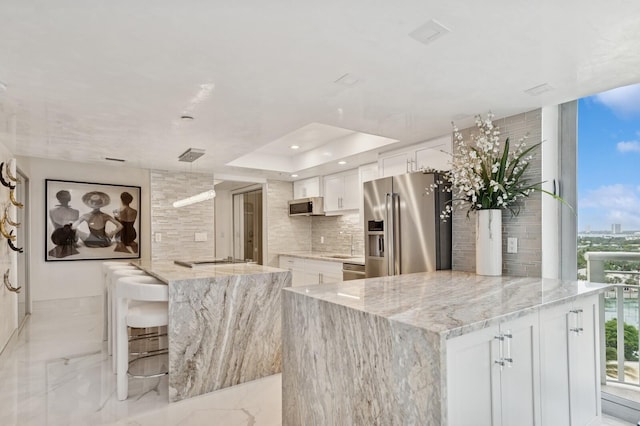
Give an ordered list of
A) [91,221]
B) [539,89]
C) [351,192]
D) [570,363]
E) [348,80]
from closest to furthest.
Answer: [570,363] → [348,80] → [539,89] → [351,192] → [91,221]

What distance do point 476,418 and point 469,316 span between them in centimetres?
40

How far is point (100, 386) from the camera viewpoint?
2852mm

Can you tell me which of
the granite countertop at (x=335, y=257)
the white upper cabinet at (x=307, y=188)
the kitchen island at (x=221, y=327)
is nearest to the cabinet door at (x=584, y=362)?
the kitchen island at (x=221, y=327)

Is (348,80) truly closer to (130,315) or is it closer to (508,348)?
(508,348)

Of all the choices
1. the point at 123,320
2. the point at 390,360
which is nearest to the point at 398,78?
the point at 390,360

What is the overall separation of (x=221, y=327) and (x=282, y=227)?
3.77 meters

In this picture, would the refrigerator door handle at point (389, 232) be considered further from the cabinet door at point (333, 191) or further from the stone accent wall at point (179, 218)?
the stone accent wall at point (179, 218)

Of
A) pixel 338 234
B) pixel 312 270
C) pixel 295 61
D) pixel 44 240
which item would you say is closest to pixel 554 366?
pixel 295 61

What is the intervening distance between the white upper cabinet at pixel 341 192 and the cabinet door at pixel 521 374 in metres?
3.51

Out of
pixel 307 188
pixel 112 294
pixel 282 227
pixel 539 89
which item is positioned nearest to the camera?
pixel 539 89

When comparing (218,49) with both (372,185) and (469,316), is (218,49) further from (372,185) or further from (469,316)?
(372,185)

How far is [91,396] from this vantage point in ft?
8.79

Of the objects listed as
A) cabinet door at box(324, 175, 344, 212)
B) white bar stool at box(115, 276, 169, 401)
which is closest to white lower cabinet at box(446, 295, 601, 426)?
white bar stool at box(115, 276, 169, 401)

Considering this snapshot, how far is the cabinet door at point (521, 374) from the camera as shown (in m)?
1.61
